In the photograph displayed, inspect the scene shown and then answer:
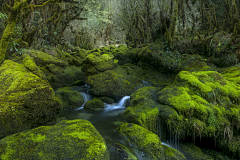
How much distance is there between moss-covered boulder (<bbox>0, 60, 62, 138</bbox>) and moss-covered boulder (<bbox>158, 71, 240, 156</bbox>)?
4129 millimetres

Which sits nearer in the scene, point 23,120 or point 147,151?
point 23,120

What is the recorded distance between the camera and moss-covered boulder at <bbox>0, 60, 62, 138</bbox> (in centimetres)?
351

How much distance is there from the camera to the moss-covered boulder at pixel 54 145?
2.82m

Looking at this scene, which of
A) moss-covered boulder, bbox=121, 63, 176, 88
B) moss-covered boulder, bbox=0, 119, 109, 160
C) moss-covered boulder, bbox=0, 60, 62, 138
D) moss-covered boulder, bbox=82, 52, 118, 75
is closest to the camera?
moss-covered boulder, bbox=0, 119, 109, 160

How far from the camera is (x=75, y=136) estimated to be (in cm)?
327

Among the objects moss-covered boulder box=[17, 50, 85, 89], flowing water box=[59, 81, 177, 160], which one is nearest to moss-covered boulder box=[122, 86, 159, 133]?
flowing water box=[59, 81, 177, 160]

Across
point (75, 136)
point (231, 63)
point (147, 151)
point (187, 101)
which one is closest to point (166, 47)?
point (231, 63)

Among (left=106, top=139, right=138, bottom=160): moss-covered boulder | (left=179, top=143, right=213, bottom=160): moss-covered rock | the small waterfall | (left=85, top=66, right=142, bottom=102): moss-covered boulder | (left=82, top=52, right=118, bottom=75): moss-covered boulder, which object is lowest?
the small waterfall

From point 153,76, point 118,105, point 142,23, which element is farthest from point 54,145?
point 142,23

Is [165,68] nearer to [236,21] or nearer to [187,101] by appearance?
[236,21]

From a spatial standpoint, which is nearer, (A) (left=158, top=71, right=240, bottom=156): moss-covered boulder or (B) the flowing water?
(B) the flowing water

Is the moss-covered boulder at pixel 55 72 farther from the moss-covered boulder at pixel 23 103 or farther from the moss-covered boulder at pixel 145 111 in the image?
the moss-covered boulder at pixel 145 111

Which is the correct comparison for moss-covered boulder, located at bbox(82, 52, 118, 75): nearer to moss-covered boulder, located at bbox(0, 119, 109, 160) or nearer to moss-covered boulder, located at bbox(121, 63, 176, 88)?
moss-covered boulder, located at bbox(121, 63, 176, 88)

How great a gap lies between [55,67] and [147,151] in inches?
450
